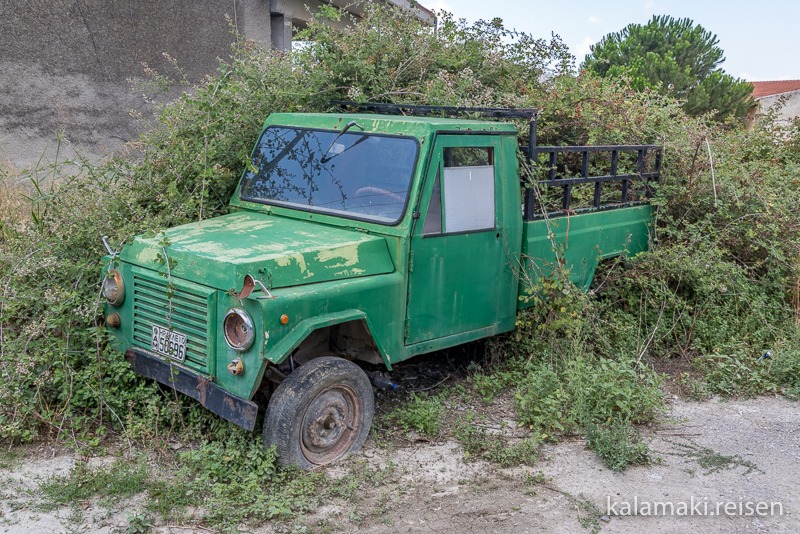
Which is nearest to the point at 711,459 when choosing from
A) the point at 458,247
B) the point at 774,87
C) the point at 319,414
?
the point at 458,247

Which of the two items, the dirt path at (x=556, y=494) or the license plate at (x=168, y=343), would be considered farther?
the license plate at (x=168, y=343)

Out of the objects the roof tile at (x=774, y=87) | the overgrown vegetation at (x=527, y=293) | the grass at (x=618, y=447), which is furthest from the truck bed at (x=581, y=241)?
the roof tile at (x=774, y=87)

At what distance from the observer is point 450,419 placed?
17.4 ft

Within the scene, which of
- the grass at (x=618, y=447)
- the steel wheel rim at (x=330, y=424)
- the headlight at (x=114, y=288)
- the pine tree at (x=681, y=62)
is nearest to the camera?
the steel wheel rim at (x=330, y=424)

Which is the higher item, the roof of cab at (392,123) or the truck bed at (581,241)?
the roof of cab at (392,123)

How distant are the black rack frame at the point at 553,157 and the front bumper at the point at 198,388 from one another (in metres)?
2.66

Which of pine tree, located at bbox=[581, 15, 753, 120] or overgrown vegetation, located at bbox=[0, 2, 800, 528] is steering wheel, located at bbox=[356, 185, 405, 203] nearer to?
overgrown vegetation, located at bbox=[0, 2, 800, 528]

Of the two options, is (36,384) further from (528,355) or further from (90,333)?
(528,355)

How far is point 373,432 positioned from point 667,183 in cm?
413

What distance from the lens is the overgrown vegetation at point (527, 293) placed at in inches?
184

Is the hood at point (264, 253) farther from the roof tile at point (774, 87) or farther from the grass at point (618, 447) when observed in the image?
the roof tile at point (774, 87)

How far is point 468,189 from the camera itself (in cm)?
528

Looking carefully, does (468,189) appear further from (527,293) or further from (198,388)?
(198,388)

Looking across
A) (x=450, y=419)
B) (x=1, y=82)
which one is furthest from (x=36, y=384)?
(x=1, y=82)
